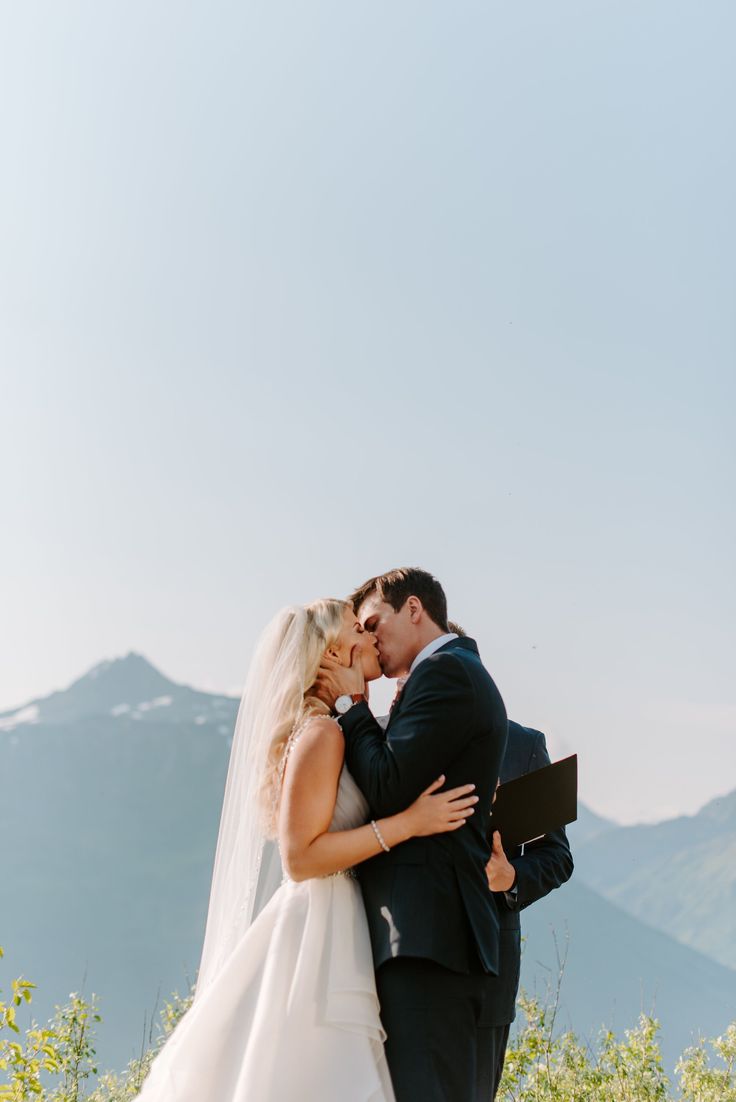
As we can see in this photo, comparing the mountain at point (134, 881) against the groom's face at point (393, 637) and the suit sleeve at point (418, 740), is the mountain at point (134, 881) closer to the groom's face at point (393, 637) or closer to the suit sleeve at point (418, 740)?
the groom's face at point (393, 637)

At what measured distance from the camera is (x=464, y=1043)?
295 centimetres

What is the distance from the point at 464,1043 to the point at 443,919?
0.30 m

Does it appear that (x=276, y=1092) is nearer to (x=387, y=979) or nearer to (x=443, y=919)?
(x=387, y=979)

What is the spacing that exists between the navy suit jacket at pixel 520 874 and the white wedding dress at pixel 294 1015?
687mm

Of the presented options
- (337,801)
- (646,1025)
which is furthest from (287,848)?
(646,1025)

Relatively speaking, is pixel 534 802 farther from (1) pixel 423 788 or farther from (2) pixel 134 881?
(2) pixel 134 881

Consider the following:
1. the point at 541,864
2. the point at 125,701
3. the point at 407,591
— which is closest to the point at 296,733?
the point at 407,591

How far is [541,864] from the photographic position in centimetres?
405

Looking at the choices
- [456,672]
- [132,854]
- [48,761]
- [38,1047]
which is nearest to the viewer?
[456,672]

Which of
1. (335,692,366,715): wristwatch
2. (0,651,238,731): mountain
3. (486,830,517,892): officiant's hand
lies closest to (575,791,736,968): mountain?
(0,651,238,731): mountain

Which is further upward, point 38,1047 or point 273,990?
point 38,1047

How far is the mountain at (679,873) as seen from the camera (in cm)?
8388

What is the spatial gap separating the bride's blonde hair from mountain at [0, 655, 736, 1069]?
5449 centimetres

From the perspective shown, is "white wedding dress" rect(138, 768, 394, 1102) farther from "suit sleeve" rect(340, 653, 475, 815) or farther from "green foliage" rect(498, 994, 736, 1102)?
"green foliage" rect(498, 994, 736, 1102)
